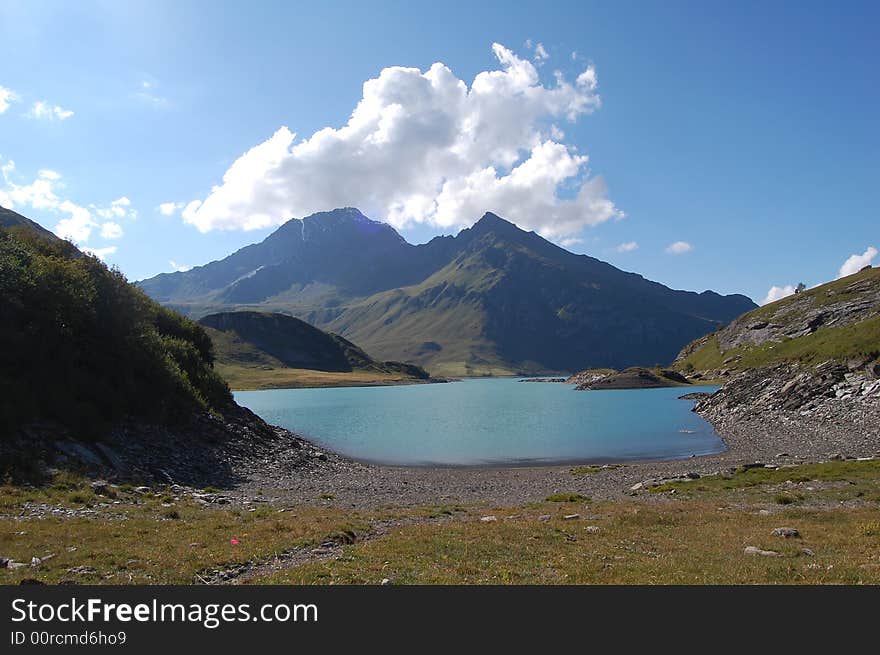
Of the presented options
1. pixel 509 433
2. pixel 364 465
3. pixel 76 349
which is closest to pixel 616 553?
pixel 76 349

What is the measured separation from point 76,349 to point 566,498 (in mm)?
41278

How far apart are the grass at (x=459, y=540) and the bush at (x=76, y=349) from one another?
38.3 feet

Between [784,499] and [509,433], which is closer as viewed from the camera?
[784,499]

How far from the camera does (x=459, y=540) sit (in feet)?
70.6

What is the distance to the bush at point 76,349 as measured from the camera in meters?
39.3

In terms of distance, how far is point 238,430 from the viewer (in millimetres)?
58312

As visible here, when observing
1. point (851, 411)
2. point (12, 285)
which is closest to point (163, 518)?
point (12, 285)

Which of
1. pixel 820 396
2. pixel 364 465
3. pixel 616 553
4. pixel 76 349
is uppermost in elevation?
pixel 76 349

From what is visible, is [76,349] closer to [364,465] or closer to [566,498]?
[364,465]

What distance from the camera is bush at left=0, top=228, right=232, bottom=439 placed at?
129ft

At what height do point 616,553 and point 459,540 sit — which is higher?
point 616,553
